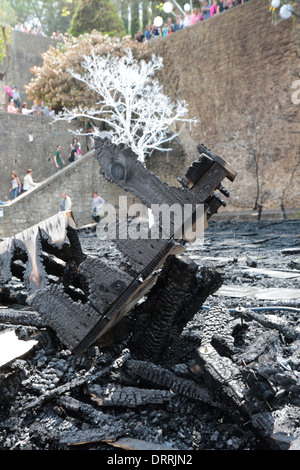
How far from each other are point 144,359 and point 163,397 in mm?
486

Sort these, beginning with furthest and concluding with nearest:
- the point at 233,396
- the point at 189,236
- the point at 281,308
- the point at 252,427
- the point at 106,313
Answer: the point at 281,308, the point at 189,236, the point at 106,313, the point at 233,396, the point at 252,427

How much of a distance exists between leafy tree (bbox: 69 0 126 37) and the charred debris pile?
25990 millimetres

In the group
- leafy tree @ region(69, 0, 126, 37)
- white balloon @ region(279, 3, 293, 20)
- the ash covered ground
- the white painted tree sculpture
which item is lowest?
the ash covered ground

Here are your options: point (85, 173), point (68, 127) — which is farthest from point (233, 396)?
point (68, 127)

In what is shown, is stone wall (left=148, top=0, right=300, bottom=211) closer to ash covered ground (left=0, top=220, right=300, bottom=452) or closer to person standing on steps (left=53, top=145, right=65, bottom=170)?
person standing on steps (left=53, top=145, right=65, bottom=170)

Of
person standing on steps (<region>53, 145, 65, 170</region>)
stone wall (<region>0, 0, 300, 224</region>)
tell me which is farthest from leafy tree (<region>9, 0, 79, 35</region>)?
person standing on steps (<region>53, 145, 65, 170</region>)

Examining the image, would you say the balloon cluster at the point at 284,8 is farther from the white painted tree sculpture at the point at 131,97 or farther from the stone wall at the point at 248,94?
the white painted tree sculpture at the point at 131,97

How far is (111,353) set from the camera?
121 inches

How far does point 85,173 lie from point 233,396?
1668 centimetres

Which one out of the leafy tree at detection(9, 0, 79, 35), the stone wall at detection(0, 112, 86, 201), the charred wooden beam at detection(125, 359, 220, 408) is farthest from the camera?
the leafy tree at detection(9, 0, 79, 35)

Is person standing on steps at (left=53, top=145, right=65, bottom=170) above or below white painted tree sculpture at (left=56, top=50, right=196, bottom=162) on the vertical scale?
below

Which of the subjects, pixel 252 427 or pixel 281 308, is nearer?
pixel 252 427

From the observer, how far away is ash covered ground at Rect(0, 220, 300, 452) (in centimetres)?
214
